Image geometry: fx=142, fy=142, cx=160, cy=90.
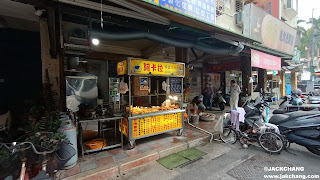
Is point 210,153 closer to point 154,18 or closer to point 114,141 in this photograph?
point 114,141

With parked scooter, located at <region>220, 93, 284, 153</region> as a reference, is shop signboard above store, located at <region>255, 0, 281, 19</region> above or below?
above

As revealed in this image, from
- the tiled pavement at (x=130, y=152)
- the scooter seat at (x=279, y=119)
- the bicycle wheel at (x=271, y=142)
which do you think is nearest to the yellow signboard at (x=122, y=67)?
the tiled pavement at (x=130, y=152)

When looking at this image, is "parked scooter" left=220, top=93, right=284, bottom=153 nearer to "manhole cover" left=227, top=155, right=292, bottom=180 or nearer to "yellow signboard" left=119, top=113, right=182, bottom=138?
"manhole cover" left=227, top=155, right=292, bottom=180

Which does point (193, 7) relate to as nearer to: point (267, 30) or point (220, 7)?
point (267, 30)

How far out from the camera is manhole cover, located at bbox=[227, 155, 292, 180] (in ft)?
10.8

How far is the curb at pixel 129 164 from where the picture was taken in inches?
126

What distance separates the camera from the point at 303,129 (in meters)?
4.02

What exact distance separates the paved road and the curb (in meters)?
0.16

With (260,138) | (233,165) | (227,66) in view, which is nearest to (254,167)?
(233,165)

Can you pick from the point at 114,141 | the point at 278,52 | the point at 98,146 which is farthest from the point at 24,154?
the point at 278,52

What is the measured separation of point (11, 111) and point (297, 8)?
87.4 feet

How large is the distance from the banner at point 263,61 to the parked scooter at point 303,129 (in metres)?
3.12

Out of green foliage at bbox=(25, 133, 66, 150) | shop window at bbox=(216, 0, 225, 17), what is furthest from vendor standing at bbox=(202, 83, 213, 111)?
green foliage at bbox=(25, 133, 66, 150)

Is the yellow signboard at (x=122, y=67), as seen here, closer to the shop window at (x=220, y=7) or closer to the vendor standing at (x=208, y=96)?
the vendor standing at (x=208, y=96)
